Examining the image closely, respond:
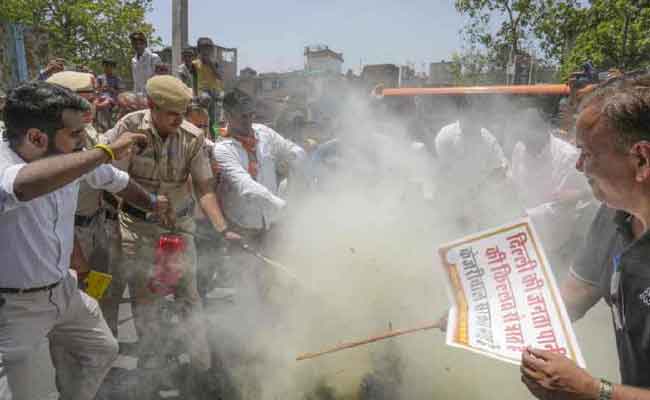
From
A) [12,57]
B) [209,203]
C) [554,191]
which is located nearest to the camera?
[209,203]

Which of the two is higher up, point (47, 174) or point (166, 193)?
point (47, 174)

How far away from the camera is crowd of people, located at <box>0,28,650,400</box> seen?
134cm

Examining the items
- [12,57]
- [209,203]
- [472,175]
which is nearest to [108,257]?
[209,203]

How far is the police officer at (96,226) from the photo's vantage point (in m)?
2.91

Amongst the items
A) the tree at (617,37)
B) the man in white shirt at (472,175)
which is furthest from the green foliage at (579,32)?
the man in white shirt at (472,175)

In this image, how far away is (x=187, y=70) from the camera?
7.43 metres

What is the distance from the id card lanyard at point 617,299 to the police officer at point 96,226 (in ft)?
9.37

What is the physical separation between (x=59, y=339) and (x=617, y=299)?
8.21ft

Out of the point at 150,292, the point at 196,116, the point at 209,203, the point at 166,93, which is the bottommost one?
the point at 150,292

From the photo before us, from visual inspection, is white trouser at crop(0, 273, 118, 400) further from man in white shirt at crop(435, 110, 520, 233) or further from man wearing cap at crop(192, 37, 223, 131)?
man wearing cap at crop(192, 37, 223, 131)

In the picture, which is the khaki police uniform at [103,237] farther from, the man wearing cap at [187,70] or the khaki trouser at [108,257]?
the man wearing cap at [187,70]

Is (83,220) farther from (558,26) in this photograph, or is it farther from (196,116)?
(558,26)

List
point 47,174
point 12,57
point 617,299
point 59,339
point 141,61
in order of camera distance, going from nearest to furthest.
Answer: point 617,299 < point 47,174 < point 59,339 < point 141,61 < point 12,57

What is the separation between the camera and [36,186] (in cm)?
170
